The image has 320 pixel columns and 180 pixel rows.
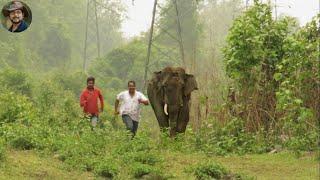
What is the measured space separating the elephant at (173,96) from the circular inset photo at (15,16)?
420 cm

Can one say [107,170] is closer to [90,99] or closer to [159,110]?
[90,99]

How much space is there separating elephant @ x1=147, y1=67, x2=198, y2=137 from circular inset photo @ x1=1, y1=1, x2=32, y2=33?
4.20m

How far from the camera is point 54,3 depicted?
205 ft

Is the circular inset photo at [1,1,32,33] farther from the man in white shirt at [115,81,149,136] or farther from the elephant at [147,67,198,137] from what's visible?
the elephant at [147,67,198,137]

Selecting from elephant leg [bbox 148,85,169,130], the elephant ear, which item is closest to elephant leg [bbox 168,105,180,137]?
elephant leg [bbox 148,85,169,130]

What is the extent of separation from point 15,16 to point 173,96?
4.47 meters

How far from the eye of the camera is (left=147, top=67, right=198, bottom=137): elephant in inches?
466

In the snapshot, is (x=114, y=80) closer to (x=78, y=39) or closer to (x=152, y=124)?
(x=152, y=124)

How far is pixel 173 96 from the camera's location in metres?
11.8

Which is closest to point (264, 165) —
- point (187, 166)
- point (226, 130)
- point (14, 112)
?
point (187, 166)

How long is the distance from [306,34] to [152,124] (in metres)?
8.91

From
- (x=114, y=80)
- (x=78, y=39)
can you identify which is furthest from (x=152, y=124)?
(x=78, y=39)

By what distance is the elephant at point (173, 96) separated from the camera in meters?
11.8

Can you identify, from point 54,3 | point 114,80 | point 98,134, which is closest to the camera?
point 98,134
